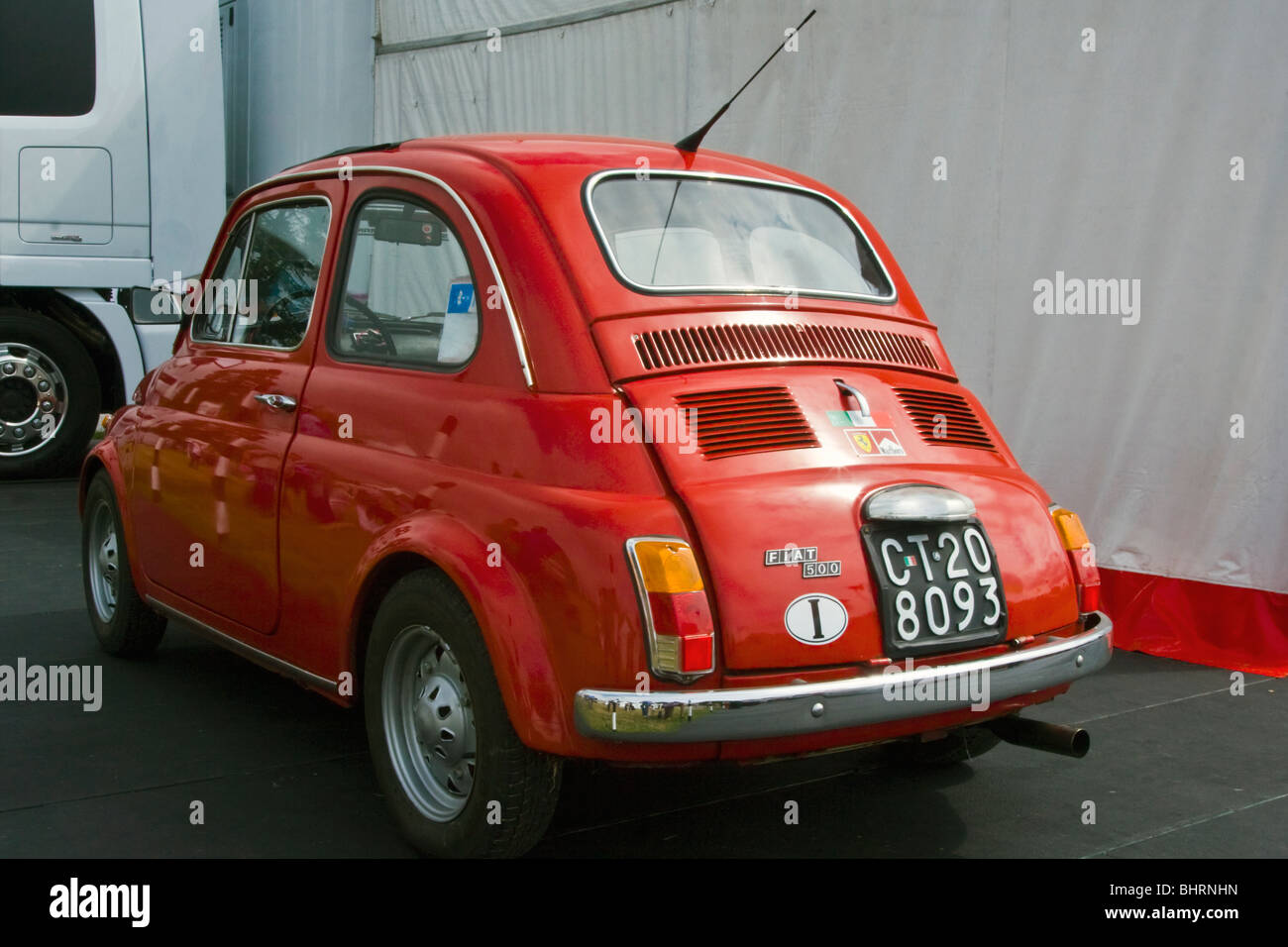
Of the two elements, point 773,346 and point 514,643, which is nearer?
point 514,643

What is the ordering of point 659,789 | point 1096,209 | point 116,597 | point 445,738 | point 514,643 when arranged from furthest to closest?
point 1096,209
point 116,597
point 659,789
point 445,738
point 514,643

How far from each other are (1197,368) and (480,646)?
156 inches

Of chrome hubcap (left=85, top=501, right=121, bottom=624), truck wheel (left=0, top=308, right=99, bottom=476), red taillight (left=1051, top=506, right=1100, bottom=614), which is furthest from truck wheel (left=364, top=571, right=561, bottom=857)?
truck wheel (left=0, top=308, right=99, bottom=476)

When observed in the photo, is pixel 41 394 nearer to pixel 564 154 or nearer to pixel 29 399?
pixel 29 399

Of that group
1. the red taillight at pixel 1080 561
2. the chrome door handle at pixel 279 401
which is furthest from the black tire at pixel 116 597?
the red taillight at pixel 1080 561

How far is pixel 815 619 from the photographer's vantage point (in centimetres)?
306

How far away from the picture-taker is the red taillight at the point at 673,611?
9.48ft

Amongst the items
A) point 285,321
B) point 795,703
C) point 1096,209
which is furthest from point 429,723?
point 1096,209

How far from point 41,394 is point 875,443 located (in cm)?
788

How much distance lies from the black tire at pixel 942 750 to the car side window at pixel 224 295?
266 cm

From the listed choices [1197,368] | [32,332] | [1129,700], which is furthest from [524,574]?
[32,332]

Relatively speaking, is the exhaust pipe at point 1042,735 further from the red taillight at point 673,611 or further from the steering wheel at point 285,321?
the steering wheel at point 285,321

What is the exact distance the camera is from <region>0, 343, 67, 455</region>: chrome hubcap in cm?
956

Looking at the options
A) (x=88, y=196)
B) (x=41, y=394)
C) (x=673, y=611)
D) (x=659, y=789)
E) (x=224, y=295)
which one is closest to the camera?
(x=673, y=611)
